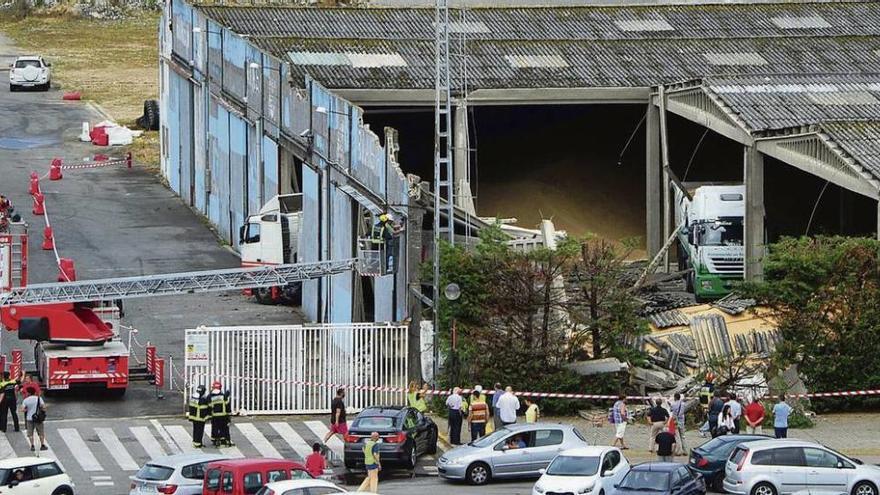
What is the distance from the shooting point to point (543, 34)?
77.1 m

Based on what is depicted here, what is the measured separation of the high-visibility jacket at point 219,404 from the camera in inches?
1750

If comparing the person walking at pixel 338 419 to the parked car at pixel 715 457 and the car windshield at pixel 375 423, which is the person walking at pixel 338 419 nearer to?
the car windshield at pixel 375 423

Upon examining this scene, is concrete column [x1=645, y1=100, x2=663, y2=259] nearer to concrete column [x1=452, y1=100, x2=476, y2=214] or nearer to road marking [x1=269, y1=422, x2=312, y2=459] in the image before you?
concrete column [x1=452, y1=100, x2=476, y2=214]

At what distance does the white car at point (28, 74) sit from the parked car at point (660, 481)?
7306 centimetres

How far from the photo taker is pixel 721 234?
5966 centimetres

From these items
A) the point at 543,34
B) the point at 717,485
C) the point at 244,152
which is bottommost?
the point at 717,485

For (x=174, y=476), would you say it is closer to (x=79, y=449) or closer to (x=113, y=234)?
(x=79, y=449)

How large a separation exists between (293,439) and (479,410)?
14.3ft

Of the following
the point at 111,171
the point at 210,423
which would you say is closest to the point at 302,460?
the point at 210,423

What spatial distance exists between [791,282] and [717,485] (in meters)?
9.46

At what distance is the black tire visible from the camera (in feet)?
124

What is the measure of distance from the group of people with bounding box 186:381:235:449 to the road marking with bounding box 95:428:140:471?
1577 mm

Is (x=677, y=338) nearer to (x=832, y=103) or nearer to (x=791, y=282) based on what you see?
(x=791, y=282)

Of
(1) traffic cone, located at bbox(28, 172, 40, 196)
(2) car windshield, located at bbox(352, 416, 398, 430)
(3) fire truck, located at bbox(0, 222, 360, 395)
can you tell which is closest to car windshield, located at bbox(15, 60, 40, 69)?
(1) traffic cone, located at bbox(28, 172, 40, 196)
